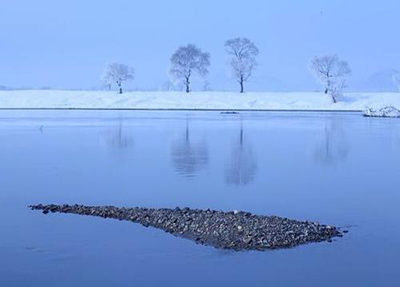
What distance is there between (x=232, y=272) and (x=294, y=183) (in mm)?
7227

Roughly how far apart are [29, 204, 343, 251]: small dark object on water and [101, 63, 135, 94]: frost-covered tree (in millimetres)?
80100

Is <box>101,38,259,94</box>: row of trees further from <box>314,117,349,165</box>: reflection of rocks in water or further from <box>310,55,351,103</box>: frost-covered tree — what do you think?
<box>314,117,349,165</box>: reflection of rocks in water

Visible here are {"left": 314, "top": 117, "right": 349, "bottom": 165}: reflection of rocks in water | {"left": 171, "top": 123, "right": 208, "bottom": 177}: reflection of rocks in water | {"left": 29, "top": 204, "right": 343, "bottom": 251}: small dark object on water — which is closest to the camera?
{"left": 29, "top": 204, "right": 343, "bottom": 251}: small dark object on water

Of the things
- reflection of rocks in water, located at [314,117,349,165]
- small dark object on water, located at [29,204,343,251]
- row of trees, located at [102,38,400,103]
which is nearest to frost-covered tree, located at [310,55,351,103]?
row of trees, located at [102,38,400,103]

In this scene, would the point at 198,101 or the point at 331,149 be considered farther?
the point at 198,101

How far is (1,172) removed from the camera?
17.5 meters

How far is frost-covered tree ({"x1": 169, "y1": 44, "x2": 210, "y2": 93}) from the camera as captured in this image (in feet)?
286

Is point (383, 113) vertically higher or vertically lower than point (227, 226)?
higher

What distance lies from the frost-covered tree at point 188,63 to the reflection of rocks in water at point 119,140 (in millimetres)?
55324

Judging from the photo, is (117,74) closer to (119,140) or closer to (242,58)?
(242,58)

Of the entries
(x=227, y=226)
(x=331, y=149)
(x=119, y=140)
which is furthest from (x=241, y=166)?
(x=119, y=140)

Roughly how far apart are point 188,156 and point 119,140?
674cm

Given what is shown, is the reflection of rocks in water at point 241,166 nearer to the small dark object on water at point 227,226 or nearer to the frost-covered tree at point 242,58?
the small dark object on water at point 227,226

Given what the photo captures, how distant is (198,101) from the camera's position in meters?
80.4
